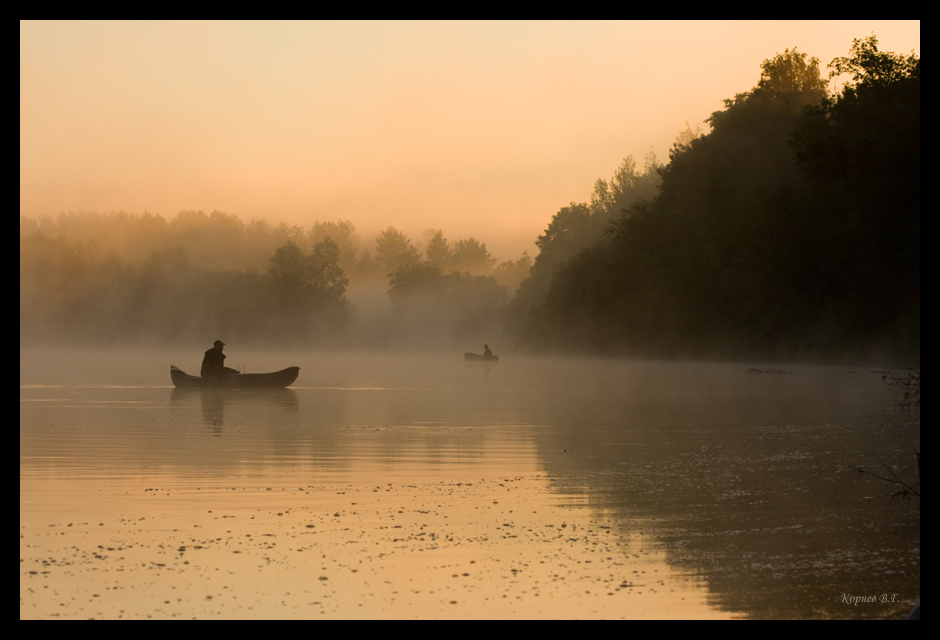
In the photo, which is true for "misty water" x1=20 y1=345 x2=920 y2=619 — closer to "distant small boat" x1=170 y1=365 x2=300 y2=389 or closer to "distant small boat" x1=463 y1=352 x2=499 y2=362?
"distant small boat" x1=170 y1=365 x2=300 y2=389

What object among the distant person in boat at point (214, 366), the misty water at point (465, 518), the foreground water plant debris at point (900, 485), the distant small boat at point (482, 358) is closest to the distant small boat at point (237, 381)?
the distant person in boat at point (214, 366)

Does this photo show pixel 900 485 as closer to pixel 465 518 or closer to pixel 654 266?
pixel 465 518

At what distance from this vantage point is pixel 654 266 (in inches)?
3086

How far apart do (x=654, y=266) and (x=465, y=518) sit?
69609 mm

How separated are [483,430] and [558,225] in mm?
102484

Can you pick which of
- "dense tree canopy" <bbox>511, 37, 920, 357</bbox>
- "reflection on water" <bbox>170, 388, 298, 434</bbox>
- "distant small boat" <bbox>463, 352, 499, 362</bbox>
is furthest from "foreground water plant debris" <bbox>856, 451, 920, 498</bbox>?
"distant small boat" <bbox>463, 352, 499, 362</bbox>

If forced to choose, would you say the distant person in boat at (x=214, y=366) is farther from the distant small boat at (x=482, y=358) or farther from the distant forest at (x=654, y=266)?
the distant small boat at (x=482, y=358)

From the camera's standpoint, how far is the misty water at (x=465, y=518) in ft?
24.8

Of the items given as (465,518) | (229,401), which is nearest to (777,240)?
(229,401)

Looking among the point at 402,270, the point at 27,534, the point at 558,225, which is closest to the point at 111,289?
the point at 402,270

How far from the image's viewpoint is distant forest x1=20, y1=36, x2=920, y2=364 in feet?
151

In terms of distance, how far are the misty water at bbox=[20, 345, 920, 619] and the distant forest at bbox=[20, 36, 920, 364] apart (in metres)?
27.4

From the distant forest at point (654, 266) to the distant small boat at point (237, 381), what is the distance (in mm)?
22854

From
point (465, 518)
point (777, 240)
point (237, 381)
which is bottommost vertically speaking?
point (465, 518)
